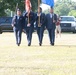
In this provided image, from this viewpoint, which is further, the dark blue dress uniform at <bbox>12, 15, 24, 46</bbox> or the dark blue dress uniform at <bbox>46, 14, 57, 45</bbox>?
the dark blue dress uniform at <bbox>46, 14, 57, 45</bbox>

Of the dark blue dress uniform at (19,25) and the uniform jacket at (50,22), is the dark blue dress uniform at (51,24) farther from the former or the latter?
the dark blue dress uniform at (19,25)

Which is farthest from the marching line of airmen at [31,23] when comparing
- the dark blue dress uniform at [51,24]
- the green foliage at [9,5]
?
the green foliage at [9,5]

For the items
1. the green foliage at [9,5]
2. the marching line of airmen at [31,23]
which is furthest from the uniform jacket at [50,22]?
the green foliage at [9,5]

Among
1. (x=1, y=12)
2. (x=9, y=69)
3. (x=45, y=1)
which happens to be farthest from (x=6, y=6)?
(x=9, y=69)

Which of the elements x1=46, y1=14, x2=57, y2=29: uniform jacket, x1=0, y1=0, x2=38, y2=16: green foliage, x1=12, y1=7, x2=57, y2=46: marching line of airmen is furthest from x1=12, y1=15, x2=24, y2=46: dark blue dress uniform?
x1=0, y1=0, x2=38, y2=16: green foliage

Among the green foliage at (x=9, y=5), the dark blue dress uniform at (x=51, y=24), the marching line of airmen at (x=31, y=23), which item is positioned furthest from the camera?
the green foliage at (x=9, y=5)

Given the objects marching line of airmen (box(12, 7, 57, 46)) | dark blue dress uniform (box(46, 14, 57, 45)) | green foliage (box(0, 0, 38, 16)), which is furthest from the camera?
green foliage (box(0, 0, 38, 16))

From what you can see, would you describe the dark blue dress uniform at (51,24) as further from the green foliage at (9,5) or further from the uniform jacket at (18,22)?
the green foliage at (9,5)

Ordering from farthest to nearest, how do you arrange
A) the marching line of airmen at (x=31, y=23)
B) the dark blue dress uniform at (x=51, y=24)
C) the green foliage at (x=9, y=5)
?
the green foliage at (x=9, y=5), the dark blue dress uniform at (x=51, y=24), the marching line of airmen at (x=31, y=23)

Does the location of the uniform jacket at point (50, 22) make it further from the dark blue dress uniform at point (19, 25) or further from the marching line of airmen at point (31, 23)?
the dark blue dress uniform at point (19, 25)

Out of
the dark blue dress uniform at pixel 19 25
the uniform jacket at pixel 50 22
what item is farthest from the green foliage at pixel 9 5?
the dark blue dress uniform at pixel 19 25

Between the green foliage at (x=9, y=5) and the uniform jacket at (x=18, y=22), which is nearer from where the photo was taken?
the uniform jacket at (x=18, y=22)

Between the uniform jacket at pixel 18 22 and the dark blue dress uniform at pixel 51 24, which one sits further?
the dark blue dress uniform at pixel 51 24

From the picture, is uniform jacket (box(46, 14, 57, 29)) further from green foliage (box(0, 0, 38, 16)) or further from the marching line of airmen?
green foliage (box(0, 0, 38, 16))
